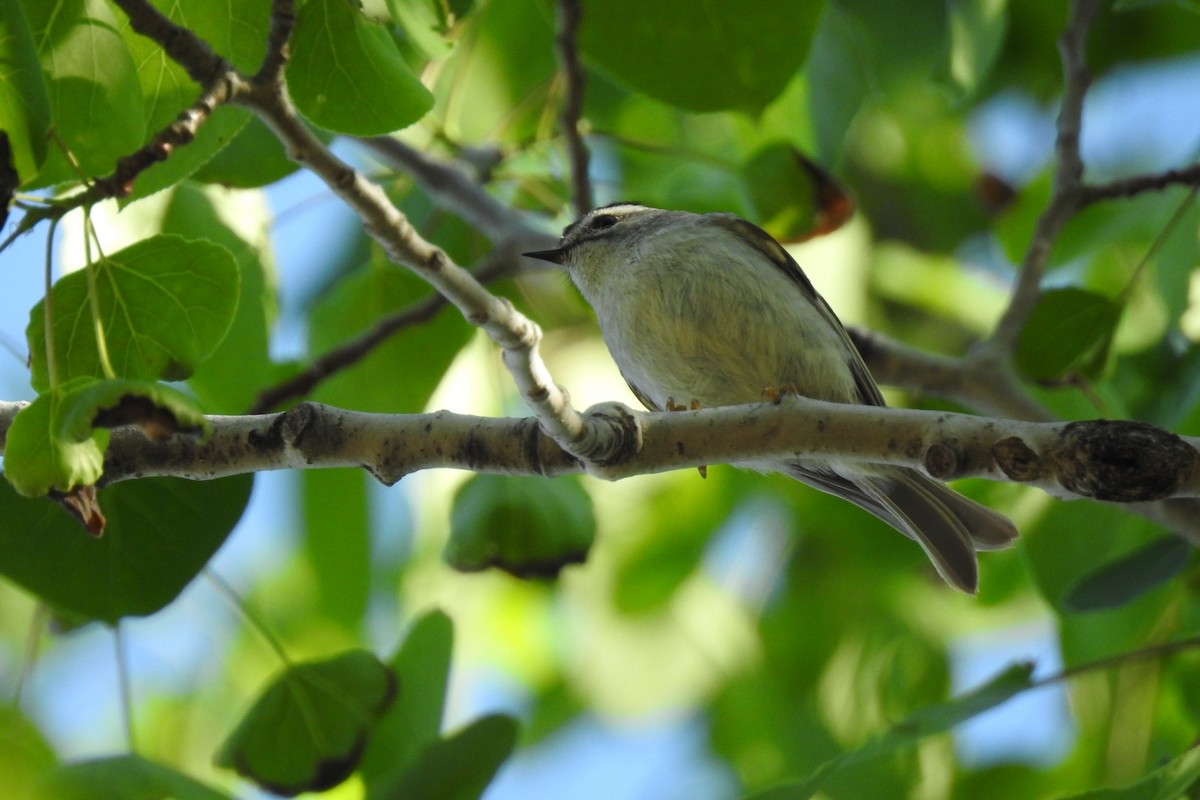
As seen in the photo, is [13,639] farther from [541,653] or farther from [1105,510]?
[1105,510]

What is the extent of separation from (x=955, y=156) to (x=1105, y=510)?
369cm

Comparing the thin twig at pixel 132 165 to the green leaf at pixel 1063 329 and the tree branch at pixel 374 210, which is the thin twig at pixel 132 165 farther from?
the green leaf at pixel 1063 329

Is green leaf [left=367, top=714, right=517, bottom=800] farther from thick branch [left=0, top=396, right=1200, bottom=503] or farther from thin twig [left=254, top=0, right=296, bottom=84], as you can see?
thin twig [left=254, top=0, right=296, bottom=84]

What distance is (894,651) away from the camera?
4543 mm

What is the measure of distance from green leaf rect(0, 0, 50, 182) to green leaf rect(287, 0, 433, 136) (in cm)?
49

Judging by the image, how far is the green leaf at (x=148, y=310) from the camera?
2.18 meters

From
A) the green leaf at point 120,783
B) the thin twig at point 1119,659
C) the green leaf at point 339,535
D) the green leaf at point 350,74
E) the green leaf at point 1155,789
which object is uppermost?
the green leaf at point 350,74

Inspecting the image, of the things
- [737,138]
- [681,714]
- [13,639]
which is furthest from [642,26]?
[13,639]

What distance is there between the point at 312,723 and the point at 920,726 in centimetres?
149

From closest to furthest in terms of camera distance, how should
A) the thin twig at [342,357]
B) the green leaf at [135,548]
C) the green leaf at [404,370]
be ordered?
the green leaf at [135,548] < the thin twig at [342,357] < the green leaf at [404,370]

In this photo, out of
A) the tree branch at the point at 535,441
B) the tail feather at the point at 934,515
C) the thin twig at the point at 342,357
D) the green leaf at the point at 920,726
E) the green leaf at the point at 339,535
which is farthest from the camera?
the green leaf at the point at 339,535

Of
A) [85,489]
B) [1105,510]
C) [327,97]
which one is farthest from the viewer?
[1105,510]

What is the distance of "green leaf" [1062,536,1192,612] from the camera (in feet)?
9.55

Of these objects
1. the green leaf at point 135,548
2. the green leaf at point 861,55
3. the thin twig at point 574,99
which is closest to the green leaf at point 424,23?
the thin twig at point 574,99
